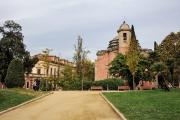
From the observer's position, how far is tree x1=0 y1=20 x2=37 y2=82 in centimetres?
6794

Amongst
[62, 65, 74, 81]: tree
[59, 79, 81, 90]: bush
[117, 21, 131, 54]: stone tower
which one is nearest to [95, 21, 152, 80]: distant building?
[117, 21, 131, 54]: stone tower

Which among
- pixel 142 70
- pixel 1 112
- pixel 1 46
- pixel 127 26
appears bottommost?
pixel 1 112

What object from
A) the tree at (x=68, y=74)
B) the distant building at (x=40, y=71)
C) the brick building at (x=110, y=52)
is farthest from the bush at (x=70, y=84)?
the distant building at (x=40, y=71)

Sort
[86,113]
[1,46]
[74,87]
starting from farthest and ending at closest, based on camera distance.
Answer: [1,46], [74,87], [86,113]

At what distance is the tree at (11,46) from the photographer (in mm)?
67938

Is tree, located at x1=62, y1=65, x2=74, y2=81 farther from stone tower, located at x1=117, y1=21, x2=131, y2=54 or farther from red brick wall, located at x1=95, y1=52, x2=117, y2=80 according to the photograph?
stone tower, located at x1=117, y1=21, x2=131, y2=54

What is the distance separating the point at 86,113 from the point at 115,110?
5.51ft

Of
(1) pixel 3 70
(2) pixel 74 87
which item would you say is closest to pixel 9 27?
(1) pixel 3 70

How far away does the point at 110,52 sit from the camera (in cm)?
8575

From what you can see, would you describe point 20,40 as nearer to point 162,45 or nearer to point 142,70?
point 142,70

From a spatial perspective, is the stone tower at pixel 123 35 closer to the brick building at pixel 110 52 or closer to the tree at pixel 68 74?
the brick building at pixel 110 52

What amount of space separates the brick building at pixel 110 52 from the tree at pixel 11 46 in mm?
18882

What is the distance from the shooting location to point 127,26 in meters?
77.9

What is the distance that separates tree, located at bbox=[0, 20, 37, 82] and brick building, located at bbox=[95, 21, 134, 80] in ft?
62.0
